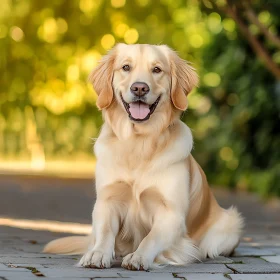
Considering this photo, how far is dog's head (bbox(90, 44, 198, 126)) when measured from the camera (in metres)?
5.75

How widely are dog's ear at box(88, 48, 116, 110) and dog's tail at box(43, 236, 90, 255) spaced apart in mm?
1104

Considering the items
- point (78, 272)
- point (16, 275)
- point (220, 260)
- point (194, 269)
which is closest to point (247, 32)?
point (220, 260)

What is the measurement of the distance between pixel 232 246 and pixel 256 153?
12207mm

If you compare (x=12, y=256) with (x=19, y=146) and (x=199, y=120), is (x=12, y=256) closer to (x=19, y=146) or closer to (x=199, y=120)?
(x=199, y=120)

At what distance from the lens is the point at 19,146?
30516 millimetres

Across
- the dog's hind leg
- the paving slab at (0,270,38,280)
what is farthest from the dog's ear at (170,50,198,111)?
the paving slab at (0,270,38,280)

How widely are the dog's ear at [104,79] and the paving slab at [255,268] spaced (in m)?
1.51

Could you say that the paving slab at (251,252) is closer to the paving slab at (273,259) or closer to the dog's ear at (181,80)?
the paving slab at (273,259)

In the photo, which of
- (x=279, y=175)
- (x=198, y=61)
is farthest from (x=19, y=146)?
(x=279, y=175)

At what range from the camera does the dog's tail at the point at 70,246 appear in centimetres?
632

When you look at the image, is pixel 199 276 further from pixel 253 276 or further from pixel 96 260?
pixel 96 260

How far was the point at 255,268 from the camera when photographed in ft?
18.5

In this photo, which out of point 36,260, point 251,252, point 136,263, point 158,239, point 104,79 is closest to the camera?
point 136,263

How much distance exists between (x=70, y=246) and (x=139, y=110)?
4.25 ft
